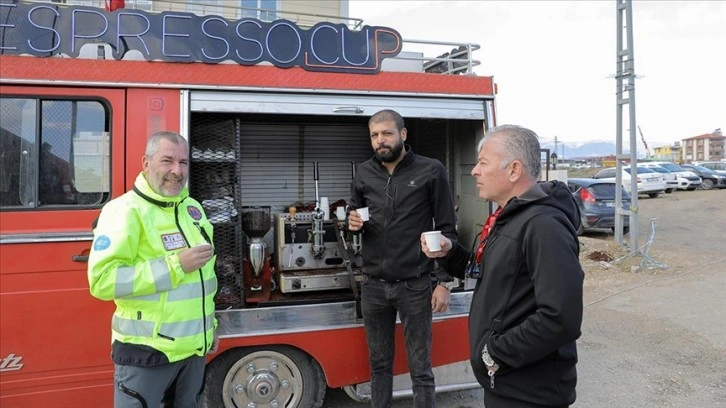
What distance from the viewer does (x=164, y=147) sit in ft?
7.62

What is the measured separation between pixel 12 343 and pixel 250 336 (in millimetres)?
1343

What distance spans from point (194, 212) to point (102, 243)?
1.59 ft

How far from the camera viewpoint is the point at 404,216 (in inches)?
128

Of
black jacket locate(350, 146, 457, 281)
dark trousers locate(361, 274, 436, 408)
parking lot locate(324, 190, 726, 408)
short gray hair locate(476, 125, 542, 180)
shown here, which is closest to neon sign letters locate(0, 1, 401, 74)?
black jacket locate(350, 146, 457, 281)

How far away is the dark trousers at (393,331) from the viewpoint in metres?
3.26

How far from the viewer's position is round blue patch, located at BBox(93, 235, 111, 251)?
214 centimetres

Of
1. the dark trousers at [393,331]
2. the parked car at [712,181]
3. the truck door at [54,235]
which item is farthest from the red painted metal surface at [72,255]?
the parked car at [712,181]

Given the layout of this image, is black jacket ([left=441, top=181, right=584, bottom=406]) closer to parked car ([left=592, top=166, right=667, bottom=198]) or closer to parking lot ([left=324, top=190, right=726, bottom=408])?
parking lot ([left=324, top=190, right=726, bottom=408])

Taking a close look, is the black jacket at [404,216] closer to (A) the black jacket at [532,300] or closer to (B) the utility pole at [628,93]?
(A) the black jacket at [532,300]

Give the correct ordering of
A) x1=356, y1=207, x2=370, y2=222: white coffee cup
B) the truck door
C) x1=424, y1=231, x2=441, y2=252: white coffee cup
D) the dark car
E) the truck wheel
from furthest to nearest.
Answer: the dark car
the truck wheel
x1=356, y1=207, x2=370, y2=222: white coffee cup
the truck door
x1=424, y1=231, x2=441, y2=252: white coffee cup

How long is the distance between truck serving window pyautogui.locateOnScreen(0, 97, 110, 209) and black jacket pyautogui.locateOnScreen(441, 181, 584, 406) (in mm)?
2406

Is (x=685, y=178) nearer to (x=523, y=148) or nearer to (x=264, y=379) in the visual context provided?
(x=264, y=379)

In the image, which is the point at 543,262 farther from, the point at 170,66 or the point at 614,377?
the point at 614,377

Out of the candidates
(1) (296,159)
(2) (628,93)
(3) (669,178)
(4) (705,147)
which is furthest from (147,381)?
(4) (705,147)
